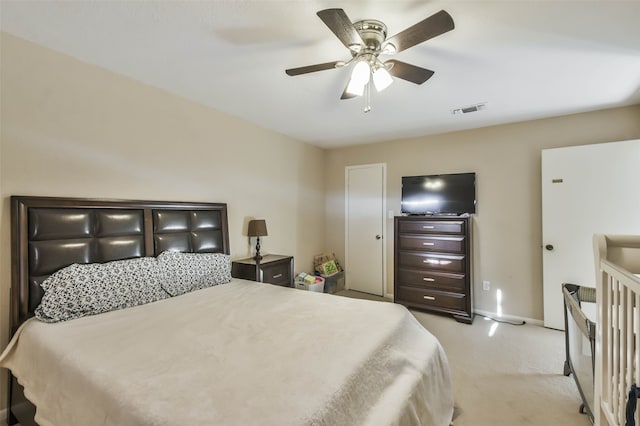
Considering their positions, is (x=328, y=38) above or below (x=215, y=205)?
above

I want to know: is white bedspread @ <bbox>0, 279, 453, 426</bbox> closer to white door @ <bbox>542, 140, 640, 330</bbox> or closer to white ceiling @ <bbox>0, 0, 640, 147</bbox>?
white ceiling @ <bbox>0, 0, 640, 147</bbox>

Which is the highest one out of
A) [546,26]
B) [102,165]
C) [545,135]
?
[546,26]

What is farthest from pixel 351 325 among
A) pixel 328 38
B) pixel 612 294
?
pixel 328 38

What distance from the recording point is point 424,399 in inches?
55.4

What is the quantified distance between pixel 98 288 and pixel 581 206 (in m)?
4.41

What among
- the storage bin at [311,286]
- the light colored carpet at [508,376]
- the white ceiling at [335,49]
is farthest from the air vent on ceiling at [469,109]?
the storage bin at [311,286]

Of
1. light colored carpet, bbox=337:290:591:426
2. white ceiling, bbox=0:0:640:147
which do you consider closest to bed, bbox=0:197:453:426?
light colored carpet, bbox=337:290:591:426

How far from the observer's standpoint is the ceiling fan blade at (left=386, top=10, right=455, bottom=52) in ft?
4.10

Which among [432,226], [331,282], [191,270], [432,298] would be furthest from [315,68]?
[331,282]

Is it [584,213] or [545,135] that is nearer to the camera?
[584,213]

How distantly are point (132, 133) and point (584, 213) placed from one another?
447cm

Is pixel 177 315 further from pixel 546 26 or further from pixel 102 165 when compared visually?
pixel 546 26

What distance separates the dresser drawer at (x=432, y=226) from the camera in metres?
3.33

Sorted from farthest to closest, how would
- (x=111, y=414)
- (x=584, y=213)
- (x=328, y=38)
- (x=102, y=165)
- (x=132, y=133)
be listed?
(x=584, y=213) < (x=132, y=133) < (x=102, y=165) < (x=328, y=38) < (x=111, y=414)
